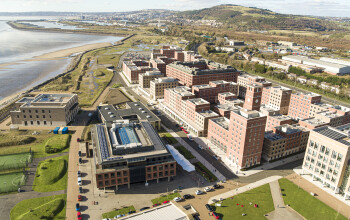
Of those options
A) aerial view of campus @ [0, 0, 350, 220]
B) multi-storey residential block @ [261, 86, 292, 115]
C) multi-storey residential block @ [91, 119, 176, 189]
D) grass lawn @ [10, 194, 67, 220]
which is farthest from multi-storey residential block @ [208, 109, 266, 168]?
grass lawn @ [10, 194, 67, 220]

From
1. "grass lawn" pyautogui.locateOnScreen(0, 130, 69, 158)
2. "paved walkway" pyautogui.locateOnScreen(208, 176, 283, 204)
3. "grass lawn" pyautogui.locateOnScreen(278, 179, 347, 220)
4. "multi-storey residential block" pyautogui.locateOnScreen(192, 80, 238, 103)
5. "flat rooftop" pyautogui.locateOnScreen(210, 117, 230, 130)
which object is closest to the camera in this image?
"grass lawn" pyautogui.locateOnScreen(278, 179, 347, 220)

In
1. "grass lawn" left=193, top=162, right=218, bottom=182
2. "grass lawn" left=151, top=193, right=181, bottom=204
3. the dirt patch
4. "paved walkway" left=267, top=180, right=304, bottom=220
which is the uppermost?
the dirt patch

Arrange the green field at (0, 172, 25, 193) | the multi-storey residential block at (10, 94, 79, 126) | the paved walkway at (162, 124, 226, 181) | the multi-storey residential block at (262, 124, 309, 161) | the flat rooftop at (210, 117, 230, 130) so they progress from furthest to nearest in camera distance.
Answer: the multi-storey residential block at (10, 94, 79, 126), the flat rooftop at (210, 117, 230, 130), the multi-storey residential block at (262, 124, 309, 161), the paved walkway at (162, 124, 226, 181), the green field at (0, 172, 25, 193)

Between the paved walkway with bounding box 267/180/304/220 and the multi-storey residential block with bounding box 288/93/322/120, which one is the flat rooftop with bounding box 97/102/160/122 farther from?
the multi-storey residential block with bounding box 288/93/322/120

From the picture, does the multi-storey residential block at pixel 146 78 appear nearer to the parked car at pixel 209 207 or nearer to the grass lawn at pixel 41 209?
the grass lawn at pixel 41 209

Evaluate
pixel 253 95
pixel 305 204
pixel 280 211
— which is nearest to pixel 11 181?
pixel 280 211

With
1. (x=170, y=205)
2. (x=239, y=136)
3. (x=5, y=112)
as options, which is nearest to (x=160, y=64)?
(x=5, y=112)

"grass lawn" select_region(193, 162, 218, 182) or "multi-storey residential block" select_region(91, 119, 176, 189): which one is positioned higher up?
"multi-storey residential block" select_region(91, 119, 176, 189)
